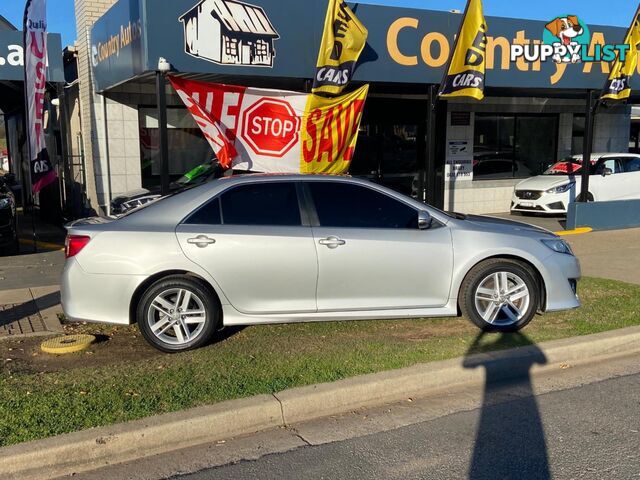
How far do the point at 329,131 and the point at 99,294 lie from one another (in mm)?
5009

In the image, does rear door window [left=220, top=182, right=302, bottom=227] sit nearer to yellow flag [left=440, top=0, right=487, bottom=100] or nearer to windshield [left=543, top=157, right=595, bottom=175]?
yellow flag [left=440, top=0, right=487, bottom=100]

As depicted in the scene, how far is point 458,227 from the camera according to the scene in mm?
5852

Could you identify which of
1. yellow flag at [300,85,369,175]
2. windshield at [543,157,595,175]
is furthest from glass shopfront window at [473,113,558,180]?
yellow flag at [300,85,369,175]

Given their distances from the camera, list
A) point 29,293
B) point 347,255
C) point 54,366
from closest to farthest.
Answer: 1. point 54,366
2. point 347,255
3. point 29,293

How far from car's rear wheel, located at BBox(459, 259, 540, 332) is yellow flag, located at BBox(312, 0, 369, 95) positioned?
453 centimetres

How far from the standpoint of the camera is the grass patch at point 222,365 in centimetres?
416

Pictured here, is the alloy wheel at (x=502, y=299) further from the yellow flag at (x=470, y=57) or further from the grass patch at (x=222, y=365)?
the yellow flag at (x=470, y=57)

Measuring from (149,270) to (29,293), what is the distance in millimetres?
3186

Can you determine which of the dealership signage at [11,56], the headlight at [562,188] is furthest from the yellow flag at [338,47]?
the headlight at [562,188]

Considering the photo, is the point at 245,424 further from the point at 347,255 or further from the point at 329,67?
the point at 329,67

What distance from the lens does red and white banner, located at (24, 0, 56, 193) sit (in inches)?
360

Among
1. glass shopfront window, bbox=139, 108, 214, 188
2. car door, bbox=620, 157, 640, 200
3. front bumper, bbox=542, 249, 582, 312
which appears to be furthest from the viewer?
car door, bbox=620, 157, 640, 200

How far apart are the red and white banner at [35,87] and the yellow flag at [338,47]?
13.3 ft

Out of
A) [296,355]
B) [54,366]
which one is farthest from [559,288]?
[54,366]
